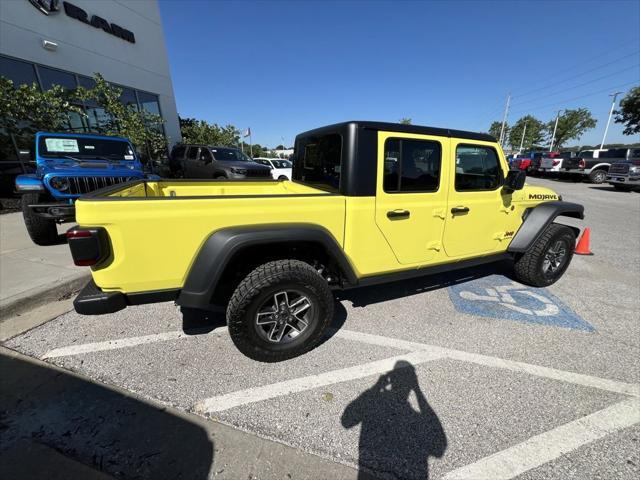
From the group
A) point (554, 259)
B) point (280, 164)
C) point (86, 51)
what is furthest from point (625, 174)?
point (86, 51)

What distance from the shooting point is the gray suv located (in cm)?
980

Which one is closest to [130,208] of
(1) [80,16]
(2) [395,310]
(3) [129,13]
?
(2) [395,310]

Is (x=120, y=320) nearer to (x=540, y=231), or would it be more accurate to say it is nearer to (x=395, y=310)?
(x=395, y=310)

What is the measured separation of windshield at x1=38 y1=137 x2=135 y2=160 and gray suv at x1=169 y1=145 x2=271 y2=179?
3338 mm

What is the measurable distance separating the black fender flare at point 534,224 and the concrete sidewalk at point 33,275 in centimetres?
536

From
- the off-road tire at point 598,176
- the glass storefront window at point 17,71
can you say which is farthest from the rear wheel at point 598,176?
the glass storefront window at point 17,71

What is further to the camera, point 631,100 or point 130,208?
point 631,100

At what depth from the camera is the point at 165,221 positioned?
6.47 feet

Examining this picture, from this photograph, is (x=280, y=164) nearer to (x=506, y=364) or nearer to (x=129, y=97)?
(x=129, y=97)

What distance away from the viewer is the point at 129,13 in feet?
44.9

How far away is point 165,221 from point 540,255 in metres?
4.14

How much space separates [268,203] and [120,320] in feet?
7.05

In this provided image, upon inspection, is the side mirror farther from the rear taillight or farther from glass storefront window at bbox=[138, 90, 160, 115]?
glass storefront window at bbox=[138, 90, 160, 115]

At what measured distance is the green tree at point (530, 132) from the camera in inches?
2399
